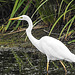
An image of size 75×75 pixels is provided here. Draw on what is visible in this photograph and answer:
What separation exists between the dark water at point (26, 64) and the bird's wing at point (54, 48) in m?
0.30

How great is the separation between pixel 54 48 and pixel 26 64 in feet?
2.60

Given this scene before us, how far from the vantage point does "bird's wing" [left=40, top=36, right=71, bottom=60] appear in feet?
18.0

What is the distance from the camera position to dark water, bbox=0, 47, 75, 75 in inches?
216

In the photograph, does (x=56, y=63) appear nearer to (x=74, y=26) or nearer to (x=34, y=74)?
(x=34, y=74)

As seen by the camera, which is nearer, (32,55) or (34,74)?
(34,74)

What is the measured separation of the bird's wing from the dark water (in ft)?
0.98

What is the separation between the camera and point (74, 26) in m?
8.00

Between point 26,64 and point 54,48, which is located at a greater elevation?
point 54,48

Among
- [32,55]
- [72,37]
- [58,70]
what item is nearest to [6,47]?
[32,55]

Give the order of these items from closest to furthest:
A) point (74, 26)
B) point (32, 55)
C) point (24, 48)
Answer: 1. point (32, 55)
2. point (24, 48)
3. point (74, 26)

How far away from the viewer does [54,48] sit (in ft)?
18.3

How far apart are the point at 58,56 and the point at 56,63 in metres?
0.64

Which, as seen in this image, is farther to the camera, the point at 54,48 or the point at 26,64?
the point at 26,64

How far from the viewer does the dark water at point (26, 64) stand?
549cm
